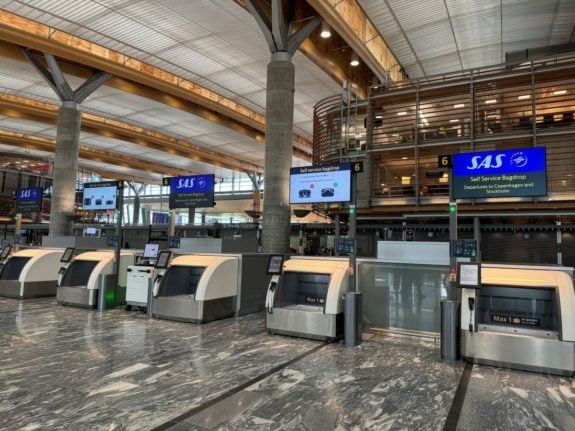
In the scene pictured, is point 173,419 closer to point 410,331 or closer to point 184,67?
point 410,331

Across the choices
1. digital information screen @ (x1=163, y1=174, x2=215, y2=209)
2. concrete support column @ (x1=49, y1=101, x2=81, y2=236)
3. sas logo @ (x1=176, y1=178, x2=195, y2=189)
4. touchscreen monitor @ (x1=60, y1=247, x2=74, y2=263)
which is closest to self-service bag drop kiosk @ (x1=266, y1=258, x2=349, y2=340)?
digital information screen @ (x1=163, y1=174, x2=215, y2=209)

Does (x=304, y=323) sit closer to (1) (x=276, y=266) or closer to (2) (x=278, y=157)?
(1) (x=276, y=266)

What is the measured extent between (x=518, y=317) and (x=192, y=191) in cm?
640

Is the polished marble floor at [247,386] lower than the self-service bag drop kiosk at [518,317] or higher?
lower

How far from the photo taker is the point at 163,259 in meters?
7.08

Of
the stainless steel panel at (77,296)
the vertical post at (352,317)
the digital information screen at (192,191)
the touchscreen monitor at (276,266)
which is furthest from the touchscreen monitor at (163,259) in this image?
the vertical post at (352,317)

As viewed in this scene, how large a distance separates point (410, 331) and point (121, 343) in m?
4.00

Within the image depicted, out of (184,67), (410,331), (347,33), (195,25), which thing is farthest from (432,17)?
(410,331)

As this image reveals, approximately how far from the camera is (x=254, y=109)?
2002cm

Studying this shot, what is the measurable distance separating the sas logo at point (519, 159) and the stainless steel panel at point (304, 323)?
357 cm

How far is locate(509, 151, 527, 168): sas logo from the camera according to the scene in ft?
20.2

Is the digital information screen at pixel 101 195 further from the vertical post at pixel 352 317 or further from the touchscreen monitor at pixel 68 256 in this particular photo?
the vertical post at pixel 352 317

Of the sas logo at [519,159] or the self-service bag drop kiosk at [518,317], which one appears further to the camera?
the sas logo at [519,159]

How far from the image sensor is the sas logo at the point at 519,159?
6.17 m
